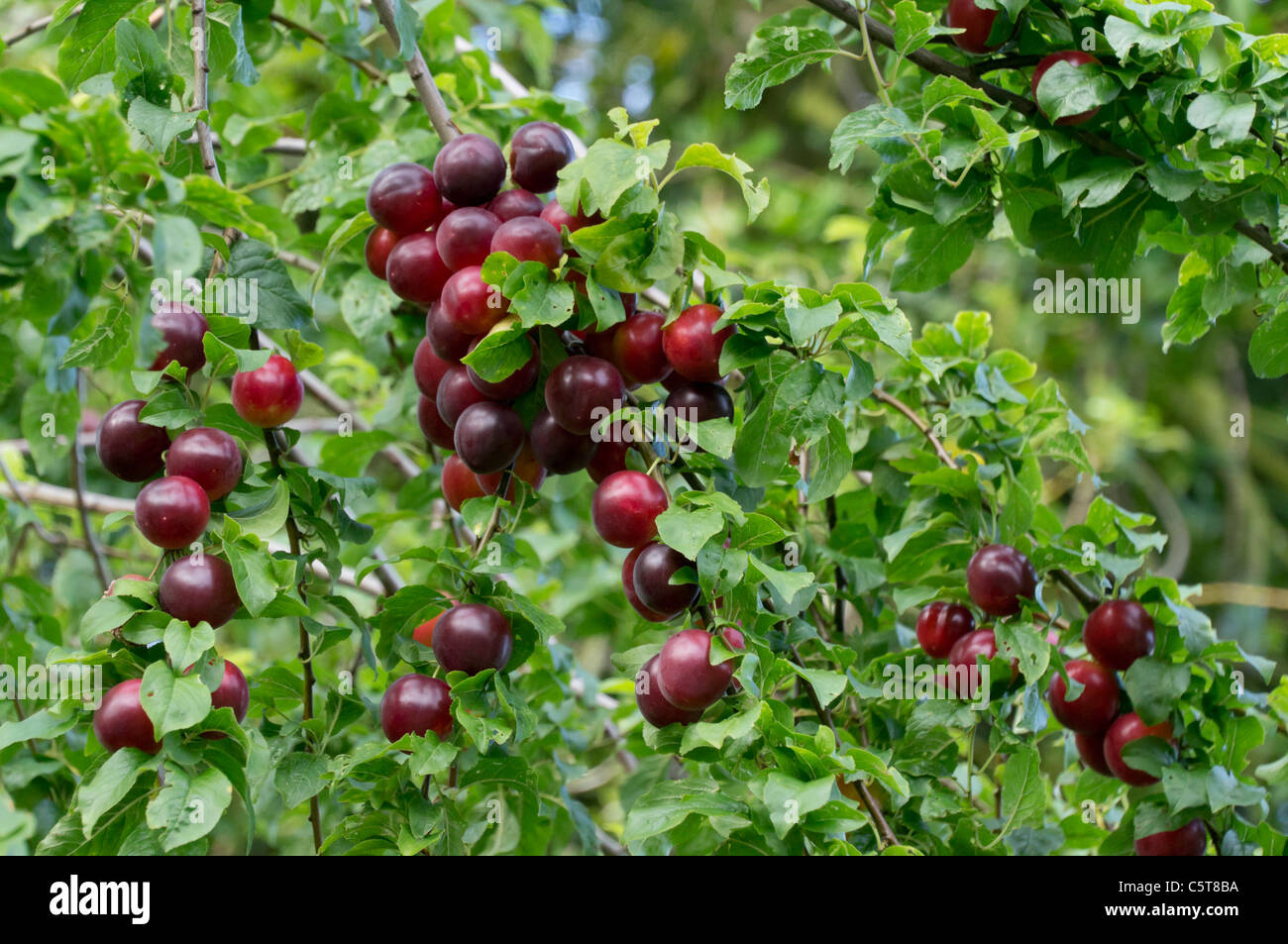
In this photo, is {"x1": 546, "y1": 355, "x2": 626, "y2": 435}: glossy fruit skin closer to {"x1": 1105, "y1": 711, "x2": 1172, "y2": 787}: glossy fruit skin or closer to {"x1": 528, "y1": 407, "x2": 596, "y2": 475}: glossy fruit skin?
{"x1": 528, "y1": 407, "x2": 596, "y2": 475}: glossy fruit skin

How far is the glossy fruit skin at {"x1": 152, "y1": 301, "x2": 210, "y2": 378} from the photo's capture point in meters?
0.80

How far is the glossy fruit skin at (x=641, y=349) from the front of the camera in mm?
842

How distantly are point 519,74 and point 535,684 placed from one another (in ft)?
7.41

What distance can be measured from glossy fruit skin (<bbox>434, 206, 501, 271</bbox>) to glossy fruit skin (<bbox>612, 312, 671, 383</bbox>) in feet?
0.37

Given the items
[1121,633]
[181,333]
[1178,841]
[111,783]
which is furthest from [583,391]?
[1178,841]

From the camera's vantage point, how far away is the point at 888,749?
0.99m

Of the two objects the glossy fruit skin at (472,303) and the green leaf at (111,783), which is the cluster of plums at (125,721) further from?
the glossy fruit skin at (472,303)

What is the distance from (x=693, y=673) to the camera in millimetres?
Result: 766

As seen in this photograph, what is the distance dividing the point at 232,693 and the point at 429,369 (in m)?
0.30

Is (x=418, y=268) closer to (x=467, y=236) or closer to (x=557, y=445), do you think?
(x=467, y=236)

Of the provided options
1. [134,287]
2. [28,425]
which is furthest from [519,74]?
[134,287]

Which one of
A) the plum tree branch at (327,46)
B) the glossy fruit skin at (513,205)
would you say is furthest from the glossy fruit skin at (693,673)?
the plum tree branch at (327,46)

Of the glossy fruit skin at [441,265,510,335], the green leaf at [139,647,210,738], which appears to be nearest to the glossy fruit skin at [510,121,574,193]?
the glossy fruit skin at [441,265,510,335]

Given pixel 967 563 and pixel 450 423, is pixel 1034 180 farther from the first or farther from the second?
pixel 450 423
